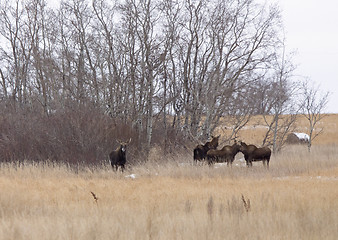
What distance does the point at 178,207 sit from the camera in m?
8.07

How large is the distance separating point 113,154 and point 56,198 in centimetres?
555

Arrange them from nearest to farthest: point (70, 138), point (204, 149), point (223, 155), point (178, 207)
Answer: point (178, 207)
point (223, 155)
point (204, 149)
point (70, 138)

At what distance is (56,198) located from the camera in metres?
9.17

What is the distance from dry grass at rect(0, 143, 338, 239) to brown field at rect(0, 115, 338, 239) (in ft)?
0.04

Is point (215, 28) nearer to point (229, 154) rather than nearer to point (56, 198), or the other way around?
point (229, 154)

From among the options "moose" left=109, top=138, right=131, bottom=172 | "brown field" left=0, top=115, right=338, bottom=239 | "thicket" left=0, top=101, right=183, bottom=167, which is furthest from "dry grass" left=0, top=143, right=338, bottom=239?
"thicket" left=0, top=101, right=183, bottom=167

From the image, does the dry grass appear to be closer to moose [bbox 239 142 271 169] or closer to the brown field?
the brown field

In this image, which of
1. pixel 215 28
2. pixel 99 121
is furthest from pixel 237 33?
pixel 99 121

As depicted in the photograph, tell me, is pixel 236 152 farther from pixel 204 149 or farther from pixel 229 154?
pixel 204 149

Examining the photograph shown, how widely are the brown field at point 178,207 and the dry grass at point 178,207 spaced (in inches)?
0.5

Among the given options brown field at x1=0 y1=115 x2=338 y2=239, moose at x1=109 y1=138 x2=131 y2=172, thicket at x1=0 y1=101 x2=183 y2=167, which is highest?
thicket at x1=0 y1=101 x2=183 y2=167

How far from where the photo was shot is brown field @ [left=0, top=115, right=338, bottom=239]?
237 inches

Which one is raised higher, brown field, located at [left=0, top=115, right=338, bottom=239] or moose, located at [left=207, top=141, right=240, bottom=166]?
moose, located at [left=207, top=141, right=240, bottom=166]

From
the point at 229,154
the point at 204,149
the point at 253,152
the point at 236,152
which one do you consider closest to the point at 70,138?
the point at 204,149
